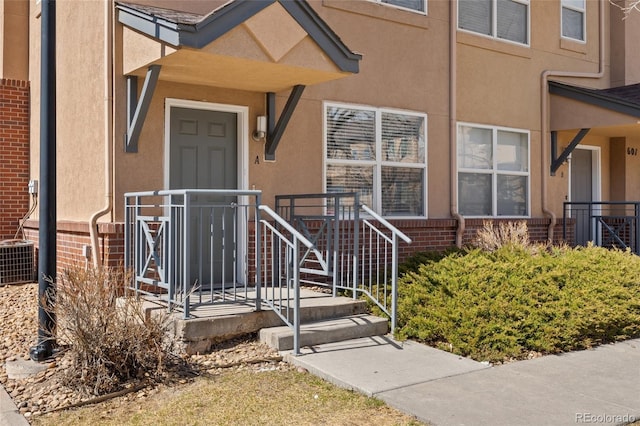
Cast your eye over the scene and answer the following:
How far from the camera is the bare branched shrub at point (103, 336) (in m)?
4.86

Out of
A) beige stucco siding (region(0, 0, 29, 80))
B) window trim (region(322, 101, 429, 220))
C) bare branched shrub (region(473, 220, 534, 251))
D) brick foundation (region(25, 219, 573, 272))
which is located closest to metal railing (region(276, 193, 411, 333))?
window trim (region(322, 101, 429, 220))

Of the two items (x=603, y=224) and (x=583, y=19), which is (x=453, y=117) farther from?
(x=583, y=19)

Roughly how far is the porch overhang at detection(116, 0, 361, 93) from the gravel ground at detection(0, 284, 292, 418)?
2786mm

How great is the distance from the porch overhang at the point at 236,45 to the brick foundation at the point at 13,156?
348 cm

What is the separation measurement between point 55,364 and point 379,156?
530 cm

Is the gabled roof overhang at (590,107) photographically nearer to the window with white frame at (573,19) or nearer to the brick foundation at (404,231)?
Result: the window with white frame at (573,19)

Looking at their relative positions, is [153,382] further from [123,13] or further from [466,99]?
[466,99]

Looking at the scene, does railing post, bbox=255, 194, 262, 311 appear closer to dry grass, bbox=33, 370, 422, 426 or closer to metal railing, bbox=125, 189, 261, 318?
metal railing, bbox=125, 189, 261, 318

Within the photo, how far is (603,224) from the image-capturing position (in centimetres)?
1187

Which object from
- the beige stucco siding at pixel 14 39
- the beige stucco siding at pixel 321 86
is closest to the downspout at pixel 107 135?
the beige stucco siding at pixel 321 86

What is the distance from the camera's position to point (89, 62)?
743cm

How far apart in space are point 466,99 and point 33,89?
6.67 meters

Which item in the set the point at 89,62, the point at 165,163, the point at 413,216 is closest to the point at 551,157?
the point at 413,216

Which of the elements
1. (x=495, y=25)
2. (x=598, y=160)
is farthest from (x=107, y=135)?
(x=598, y=160)
